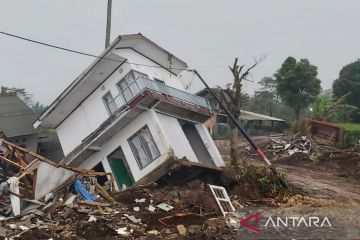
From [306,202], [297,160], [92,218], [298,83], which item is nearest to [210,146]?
[306,202]

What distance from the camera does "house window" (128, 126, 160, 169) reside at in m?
19.6

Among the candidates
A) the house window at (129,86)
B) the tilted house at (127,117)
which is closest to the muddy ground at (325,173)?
the tilted house at (127,117)

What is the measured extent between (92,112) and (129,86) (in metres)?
3.08

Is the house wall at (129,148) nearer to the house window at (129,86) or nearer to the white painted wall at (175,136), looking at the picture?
the white painted wall at (175,136)

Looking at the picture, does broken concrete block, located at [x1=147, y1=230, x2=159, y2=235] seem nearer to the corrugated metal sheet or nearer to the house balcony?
the house balcony

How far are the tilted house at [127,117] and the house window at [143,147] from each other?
45mm

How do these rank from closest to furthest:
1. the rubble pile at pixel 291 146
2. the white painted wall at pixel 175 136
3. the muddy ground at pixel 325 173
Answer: the muddy ground at pixel 325 173 < the white painted wall at pixel 175 136 < the rubble pile at pixel 291 146

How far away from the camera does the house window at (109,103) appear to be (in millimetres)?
21442

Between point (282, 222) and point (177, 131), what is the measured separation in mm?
9089

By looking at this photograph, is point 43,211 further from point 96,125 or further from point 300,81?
point 300,81

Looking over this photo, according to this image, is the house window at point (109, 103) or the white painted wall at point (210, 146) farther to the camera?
the white painted wall at point (210, 146)

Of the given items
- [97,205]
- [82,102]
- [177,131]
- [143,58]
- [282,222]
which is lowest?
[282,222]

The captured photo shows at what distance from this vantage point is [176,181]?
18578 millimetres

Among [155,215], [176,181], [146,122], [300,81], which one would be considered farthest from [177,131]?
[300,81]
